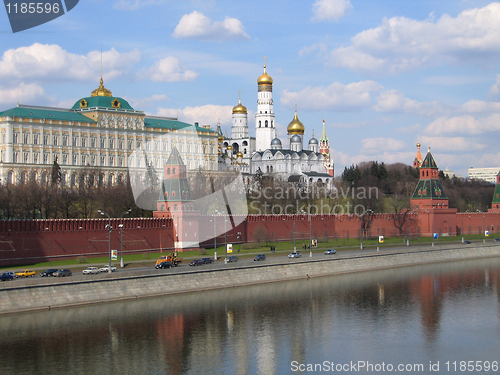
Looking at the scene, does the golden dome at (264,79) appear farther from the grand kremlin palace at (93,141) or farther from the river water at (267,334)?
the river water at (267,334)

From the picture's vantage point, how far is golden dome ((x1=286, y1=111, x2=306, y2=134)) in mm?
130750

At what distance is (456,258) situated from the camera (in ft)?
202

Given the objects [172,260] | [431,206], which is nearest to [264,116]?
[431,206]

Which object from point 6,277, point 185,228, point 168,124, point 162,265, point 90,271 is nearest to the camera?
point 6,277

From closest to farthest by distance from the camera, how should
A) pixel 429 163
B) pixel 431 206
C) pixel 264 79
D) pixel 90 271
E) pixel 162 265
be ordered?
pixel 90 271
pixel 162 265
pixel 431 206
pixel 429 163
pixel 264 79

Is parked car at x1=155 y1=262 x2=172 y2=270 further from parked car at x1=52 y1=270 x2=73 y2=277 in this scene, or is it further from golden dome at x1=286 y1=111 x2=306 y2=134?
golden dome at x1=286 y1=111 x2=306 y2=134

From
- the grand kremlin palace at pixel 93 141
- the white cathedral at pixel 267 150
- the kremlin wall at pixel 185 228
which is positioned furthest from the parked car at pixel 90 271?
the white cathedral at pixel 267 150

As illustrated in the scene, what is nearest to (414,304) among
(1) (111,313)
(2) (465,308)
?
(2) (465,308)

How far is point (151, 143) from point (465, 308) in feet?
232

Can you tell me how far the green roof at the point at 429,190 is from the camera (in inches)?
3145

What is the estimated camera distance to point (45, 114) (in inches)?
3671

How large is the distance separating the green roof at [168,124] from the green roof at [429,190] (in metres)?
39.9

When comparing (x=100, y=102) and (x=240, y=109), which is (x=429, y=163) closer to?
(x=100, y=102)

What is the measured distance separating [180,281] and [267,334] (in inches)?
389
